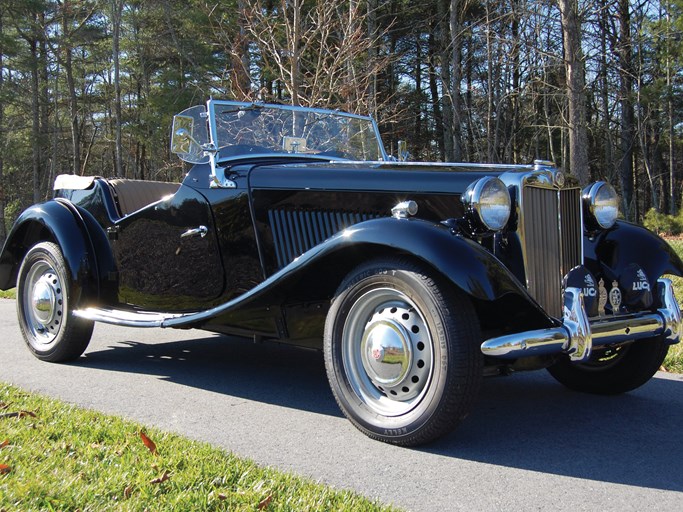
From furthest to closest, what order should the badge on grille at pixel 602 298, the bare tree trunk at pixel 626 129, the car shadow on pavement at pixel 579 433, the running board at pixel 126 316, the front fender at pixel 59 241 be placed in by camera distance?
1. the bare tree trunk at pixel 626 129
2. the front fender at pixel 59 241
3. the running board at pixel 126 316
4. the badge on grille at pixel 602 298
5. the car shadow on pavement at pixel 579 433

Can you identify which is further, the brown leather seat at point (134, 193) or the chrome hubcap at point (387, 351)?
the brown leather seat at point (134, 193)

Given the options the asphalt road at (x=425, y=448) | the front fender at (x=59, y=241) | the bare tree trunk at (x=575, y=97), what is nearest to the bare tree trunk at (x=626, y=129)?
the bare tree trunk at (x=575, y=97)

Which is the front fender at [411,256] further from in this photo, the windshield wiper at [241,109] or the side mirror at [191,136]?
the windshield wiper at [241,109]

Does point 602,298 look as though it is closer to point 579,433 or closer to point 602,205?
point 602,205

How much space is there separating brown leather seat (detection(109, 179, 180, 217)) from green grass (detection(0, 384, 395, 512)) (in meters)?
2.56

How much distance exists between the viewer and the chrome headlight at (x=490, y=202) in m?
3.17

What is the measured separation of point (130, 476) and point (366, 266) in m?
1.40

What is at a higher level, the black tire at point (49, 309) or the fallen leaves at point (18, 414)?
the black tire at point (49, 309)

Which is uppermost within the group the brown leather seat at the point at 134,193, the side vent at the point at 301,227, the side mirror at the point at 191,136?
the side mirror at the point at 191,136

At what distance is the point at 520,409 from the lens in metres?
3.78

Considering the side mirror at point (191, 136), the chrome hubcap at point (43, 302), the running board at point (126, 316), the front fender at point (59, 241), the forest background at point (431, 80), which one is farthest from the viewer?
the forest background at point (431, 80)

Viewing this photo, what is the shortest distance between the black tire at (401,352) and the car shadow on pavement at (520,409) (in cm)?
22

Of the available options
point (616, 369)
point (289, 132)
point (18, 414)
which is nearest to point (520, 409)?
point (616, 369)

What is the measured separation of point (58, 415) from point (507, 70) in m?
22.2
